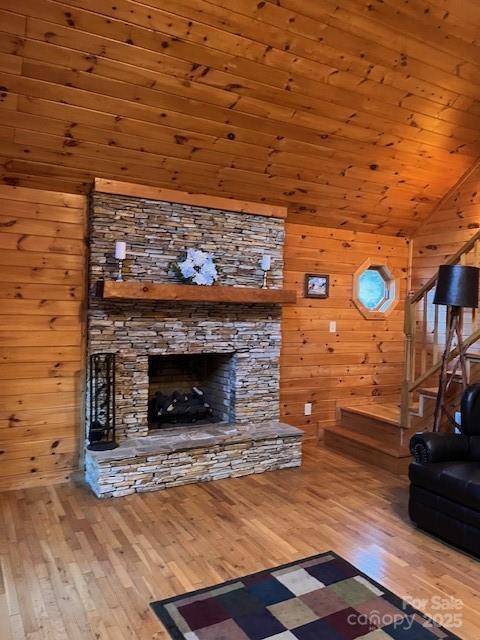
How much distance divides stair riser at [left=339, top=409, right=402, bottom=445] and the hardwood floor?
47 centimetres

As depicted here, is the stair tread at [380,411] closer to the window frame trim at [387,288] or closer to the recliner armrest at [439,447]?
the window frame trim at [387,288]

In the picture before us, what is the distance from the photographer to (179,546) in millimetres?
2801

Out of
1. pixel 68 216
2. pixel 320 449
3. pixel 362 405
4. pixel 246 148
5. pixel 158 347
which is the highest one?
pixel 246 148

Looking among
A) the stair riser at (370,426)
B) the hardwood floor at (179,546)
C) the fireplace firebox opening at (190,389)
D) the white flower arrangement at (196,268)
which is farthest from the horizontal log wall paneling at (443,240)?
the white flower arrangement at (196,268)

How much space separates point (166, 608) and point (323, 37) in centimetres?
338

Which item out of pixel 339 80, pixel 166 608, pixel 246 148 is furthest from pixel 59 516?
pixel 339 80

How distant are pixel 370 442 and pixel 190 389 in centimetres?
178

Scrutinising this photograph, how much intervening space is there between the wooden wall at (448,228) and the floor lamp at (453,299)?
141 cm

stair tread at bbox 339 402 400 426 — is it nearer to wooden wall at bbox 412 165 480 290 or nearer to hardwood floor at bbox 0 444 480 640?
hardwood floor at bbox 0 444 480 640

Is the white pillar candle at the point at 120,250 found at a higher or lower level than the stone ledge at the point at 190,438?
higher

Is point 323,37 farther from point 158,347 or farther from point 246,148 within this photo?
point 158,347

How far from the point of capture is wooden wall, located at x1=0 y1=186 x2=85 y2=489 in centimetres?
352

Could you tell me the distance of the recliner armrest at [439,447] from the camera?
9.91 ft

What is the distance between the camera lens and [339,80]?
3.36 m
